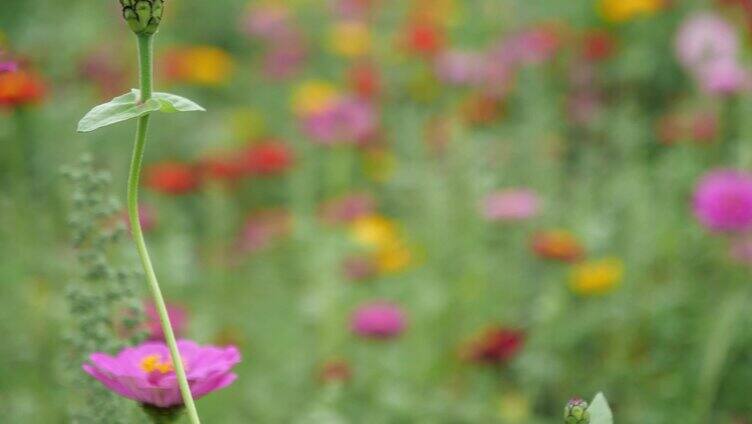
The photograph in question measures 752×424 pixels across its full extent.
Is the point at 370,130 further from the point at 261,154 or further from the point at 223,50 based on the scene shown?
the point at 223,50

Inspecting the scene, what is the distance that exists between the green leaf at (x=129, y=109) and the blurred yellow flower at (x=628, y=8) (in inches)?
81.3

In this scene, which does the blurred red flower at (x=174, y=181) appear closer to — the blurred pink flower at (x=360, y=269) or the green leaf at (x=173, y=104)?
the blurred pink flower at (x=360, y=269)

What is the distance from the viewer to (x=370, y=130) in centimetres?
216

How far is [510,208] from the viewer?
68.1 inches

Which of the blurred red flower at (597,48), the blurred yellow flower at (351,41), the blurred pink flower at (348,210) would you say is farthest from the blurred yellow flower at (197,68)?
the blurred red flower at (597,48)

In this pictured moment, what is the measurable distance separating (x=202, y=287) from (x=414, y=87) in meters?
1.09

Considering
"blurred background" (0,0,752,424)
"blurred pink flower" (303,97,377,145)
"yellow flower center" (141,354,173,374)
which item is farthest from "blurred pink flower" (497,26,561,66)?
"yellow flower center" (141,354,173,374)

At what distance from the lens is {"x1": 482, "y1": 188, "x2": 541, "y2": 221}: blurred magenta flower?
172 cm

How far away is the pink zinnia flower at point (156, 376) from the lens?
0.56 metres

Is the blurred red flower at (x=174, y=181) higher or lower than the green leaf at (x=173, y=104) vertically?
higher

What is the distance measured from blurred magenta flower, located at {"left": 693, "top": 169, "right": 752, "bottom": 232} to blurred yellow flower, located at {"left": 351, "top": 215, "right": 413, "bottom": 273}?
58 centimetres

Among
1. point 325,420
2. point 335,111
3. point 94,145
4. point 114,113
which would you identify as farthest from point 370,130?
point 114,113

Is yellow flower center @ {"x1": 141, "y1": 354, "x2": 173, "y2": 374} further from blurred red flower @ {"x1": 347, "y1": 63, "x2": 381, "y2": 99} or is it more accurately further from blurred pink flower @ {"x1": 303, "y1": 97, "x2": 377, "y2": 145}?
blurred red flower @ {"x1": 347, "y1": 63, "x2": 381, "y2": 99}

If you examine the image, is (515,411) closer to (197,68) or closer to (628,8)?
(628,8)
